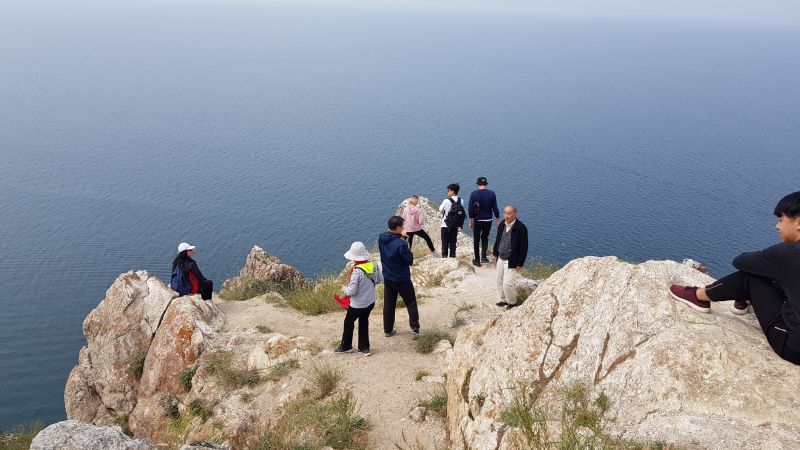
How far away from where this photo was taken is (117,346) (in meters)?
14.5

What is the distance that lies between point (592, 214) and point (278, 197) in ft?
126

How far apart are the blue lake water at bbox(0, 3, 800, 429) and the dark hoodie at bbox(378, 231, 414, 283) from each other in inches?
1179

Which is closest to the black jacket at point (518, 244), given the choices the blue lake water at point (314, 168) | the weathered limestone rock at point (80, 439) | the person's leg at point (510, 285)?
the person's leg at point (510, 285)

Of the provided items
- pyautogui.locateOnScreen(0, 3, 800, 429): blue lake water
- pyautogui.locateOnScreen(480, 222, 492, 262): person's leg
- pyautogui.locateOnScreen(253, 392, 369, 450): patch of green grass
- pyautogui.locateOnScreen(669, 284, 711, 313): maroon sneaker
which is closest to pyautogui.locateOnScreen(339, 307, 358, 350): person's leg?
pyautogui.locateOnScreen(253, 392, 369, 450): patch of green grass

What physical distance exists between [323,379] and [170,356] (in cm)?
504

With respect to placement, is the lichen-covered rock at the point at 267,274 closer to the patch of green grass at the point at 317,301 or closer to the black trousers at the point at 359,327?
the patch of green grass at the point at 317,301

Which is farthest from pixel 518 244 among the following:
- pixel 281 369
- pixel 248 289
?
pixel 248 289

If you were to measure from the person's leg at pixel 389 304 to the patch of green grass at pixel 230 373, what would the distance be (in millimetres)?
2959

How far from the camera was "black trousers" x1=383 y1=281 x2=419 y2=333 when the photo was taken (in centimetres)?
1122

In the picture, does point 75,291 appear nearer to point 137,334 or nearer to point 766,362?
point 137,334

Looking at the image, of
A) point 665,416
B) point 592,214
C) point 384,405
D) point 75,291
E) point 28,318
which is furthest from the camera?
point 592,214

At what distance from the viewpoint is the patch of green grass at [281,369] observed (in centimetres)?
1130

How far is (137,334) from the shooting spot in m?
14.6

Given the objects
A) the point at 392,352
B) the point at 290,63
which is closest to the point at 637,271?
the point at 392,352
